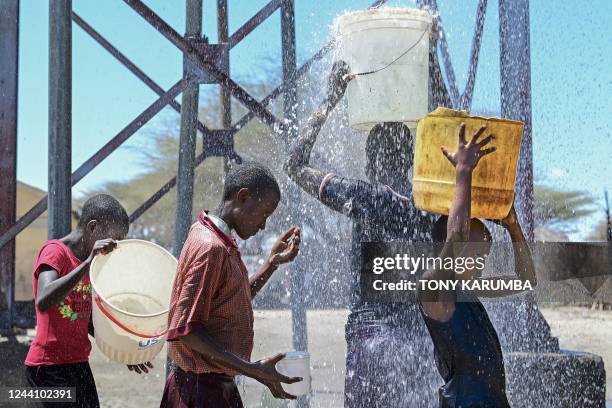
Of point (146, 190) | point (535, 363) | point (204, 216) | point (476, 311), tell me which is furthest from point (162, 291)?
point (146, 190)

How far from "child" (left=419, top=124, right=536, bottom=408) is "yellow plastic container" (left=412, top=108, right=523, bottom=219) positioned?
0.08 meters

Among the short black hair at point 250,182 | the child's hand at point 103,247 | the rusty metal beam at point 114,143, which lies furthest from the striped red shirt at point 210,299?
the rusty metal beam at point 114,143

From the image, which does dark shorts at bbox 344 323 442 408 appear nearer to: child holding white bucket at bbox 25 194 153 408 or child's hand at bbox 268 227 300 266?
child's hand at bbox 268 227 300 266

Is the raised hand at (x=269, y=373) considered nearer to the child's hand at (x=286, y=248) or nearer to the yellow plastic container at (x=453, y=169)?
the child's hand at (x=286, y=248)

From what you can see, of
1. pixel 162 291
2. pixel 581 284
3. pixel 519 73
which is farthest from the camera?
pixel 581 284

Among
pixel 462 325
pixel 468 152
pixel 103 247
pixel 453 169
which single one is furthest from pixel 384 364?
pixel 103 247

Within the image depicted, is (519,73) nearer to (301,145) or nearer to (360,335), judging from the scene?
(301,145)

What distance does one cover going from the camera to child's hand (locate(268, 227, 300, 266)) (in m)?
2.93

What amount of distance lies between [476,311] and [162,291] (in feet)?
4.65

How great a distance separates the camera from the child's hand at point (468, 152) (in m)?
2.55

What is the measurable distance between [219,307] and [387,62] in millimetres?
1636

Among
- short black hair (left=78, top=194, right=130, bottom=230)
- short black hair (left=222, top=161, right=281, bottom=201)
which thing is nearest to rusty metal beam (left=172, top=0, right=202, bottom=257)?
short black hair (left=78, top=194, right=130, bottom=230)

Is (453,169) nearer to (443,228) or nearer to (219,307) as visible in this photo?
(443,228)

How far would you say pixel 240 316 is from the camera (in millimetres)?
2512
